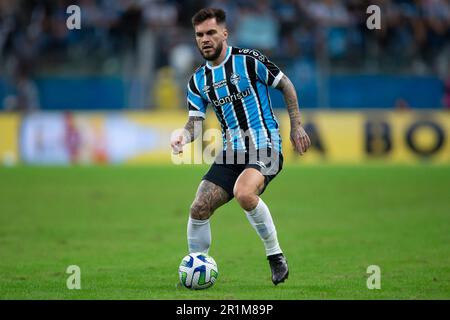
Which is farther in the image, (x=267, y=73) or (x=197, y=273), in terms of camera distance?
(x=267, y=73)

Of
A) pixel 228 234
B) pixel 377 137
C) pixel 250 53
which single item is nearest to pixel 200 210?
pixel 250 53

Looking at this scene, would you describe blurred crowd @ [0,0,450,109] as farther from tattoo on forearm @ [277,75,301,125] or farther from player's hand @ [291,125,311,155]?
player's hand @ [291,125,311,155]

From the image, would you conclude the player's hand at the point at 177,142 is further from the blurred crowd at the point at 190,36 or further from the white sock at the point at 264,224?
the blurred crowd at the point at 190,36

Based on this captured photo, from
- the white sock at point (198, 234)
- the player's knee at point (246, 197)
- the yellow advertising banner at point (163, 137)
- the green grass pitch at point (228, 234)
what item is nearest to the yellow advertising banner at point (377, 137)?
the yellow advertising banner at point (163, 137)

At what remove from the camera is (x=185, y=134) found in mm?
8766

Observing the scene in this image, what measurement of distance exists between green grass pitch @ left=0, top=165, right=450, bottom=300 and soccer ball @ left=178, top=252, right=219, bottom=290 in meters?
0.10

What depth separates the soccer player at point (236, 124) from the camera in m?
8.53

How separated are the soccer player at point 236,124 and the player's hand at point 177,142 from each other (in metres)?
0.01

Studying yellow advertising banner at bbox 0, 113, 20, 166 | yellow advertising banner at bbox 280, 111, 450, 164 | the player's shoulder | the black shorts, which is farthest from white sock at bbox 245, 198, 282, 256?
yellow advertising banner at bbox 0, 113, 20, 166

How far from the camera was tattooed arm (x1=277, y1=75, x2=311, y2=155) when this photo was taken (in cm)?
845

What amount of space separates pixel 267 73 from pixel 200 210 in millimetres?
1436

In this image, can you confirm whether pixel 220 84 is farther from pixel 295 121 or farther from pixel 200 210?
pixel 200 210

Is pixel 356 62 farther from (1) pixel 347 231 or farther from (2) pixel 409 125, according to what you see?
(1) pixel 347 231

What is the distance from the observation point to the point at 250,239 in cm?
1246
